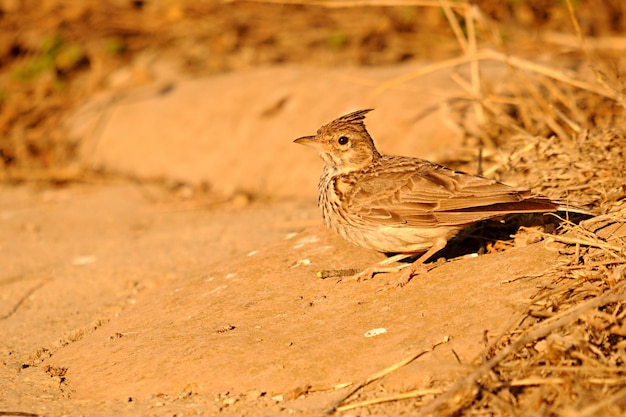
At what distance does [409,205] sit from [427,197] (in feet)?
0.35

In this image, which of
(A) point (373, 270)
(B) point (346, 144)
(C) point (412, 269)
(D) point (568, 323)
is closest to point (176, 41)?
(B) point (346, 144)

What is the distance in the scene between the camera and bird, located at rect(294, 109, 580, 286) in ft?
14.3

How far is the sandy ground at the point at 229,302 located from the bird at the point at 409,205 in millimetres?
181

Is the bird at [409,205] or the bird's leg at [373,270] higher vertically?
the bird at [409,205]

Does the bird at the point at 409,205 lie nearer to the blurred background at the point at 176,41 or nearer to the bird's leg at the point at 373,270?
the bird's leg at the point at 373,270

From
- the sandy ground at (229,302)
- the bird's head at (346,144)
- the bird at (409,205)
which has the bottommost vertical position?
the sandy ground at (229,302)

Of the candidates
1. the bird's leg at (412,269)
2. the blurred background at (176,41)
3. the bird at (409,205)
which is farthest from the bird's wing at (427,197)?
the blurred background at (176,41)

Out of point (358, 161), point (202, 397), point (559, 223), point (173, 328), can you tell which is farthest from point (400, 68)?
point (202, 397)

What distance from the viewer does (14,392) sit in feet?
13.1

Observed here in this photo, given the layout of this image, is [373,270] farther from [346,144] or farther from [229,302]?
[346,144]

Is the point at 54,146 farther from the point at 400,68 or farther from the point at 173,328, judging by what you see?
the point at 173,328

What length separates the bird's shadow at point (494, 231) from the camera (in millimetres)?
4645

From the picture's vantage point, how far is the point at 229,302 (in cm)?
457

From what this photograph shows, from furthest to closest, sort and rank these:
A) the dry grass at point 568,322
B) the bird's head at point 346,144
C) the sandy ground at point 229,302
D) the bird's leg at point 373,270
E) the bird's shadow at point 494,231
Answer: the bird's head at point 346,144
the bird's shadow at point 494,231
the bird's leg at point 373,270
the sandy ground at point 229,302
the dry grass at point 568,322
